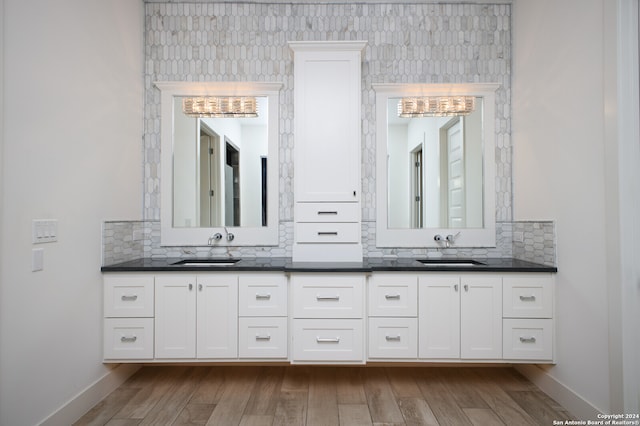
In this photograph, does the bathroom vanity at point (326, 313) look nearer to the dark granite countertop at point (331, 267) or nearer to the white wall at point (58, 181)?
the dark granite countertop at point (331, 267)

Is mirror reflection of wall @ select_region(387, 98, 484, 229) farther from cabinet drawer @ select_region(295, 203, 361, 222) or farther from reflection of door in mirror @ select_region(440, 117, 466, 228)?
cabinet drawer @ select_region(295, 203, 361, 222)

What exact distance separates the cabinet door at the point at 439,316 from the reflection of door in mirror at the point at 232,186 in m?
1.57

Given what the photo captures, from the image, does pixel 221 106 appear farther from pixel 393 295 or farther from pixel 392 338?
pixel 392 338

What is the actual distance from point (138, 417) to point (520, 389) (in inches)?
98.8

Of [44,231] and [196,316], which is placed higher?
[44,231]

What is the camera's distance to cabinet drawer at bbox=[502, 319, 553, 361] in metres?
2.34

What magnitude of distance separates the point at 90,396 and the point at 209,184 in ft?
5.44

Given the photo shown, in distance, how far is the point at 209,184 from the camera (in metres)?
2.94

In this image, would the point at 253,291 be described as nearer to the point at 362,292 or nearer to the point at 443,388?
the point at 362,292

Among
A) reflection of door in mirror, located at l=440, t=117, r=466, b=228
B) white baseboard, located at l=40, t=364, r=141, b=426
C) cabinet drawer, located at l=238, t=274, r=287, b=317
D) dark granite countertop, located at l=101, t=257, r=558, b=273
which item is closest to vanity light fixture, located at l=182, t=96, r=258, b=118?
dark granite countertop, located at l=101, t=257, r=558, b=273

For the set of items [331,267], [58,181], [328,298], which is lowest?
[328,298]

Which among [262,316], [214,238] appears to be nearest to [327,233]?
[262,316]

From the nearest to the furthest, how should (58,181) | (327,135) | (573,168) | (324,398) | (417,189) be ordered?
(58,181), (573,168), (324,398), (327,135), (417,189)

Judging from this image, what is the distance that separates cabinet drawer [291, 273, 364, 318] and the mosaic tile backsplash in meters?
0.61
